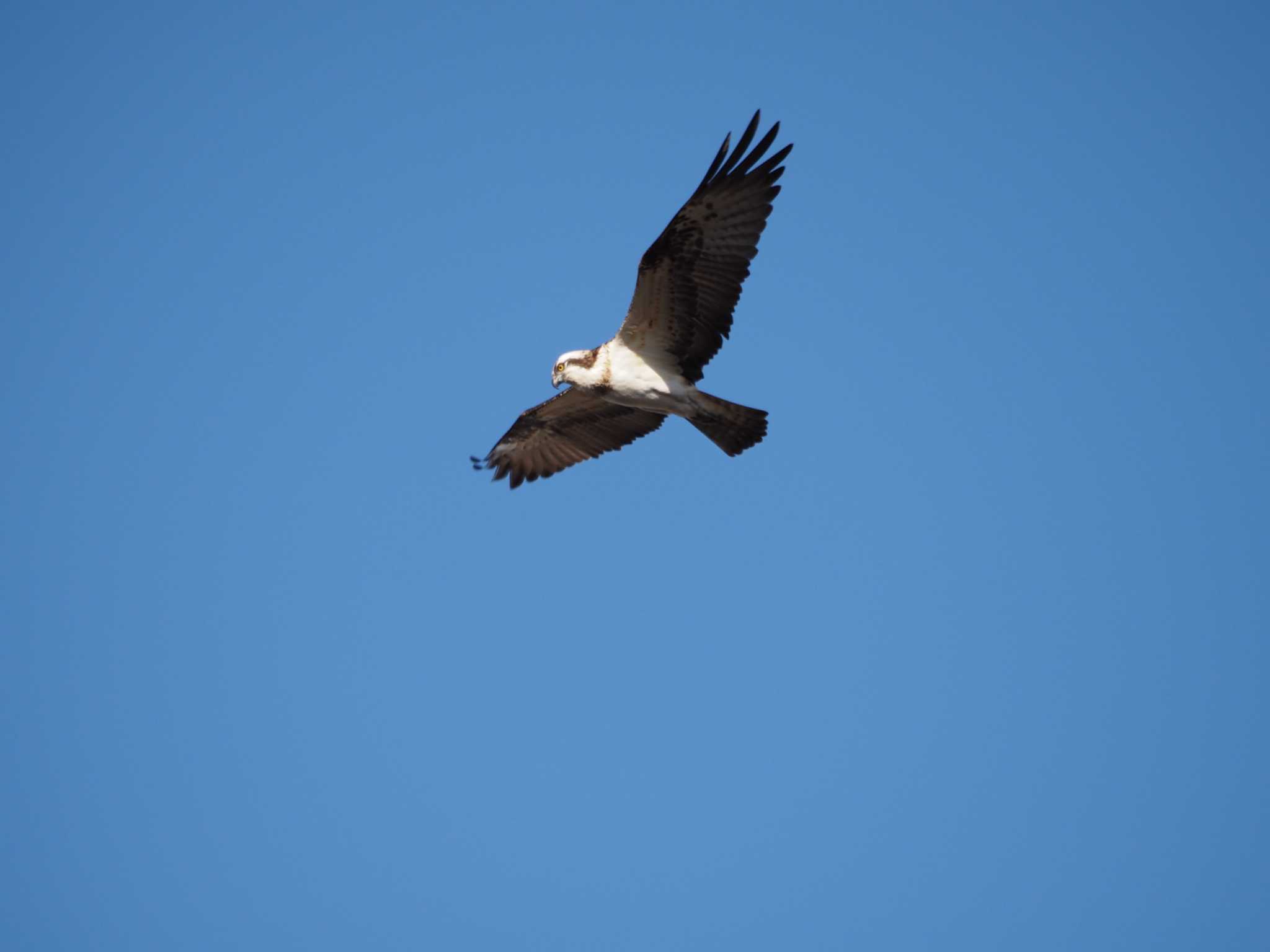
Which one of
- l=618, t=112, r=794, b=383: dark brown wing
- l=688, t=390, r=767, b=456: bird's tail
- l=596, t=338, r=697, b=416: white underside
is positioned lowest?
l=688, t=390, r=767, b=456: bird's tail

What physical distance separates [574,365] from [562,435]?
2.09 metres

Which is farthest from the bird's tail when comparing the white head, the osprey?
the white head

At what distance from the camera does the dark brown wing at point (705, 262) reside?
10.0 metres

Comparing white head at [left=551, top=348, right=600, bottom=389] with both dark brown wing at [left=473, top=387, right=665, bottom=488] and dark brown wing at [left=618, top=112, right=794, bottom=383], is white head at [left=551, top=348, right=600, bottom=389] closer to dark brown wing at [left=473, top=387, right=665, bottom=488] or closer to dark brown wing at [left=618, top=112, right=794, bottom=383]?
dark brown wing at [left=618, top=112, right=794, bottom=383]

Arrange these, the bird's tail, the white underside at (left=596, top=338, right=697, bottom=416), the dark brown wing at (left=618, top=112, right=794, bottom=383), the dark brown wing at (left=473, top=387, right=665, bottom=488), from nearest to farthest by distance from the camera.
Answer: the dark brown wing at (left=618, top=112, right=794, bottom=383) < the white underside at (left=596, top=338, right=697, bottom=416) < the bird's tail < the dark brown wing at (left=473, top=387, right=665, bottom=488)

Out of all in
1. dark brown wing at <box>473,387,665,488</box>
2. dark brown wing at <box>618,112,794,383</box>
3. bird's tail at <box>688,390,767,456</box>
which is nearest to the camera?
dark brown wing at <box>618,112,794,383</box>

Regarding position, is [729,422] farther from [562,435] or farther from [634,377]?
[562,435]

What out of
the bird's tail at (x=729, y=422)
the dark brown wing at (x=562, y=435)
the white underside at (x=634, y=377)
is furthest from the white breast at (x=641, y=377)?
the dark brown wing at (x=562, y=435)

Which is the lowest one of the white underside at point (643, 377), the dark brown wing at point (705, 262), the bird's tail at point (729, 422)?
the bird's tail at point (729, 422)

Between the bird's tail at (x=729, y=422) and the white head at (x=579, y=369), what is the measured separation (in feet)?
3.15

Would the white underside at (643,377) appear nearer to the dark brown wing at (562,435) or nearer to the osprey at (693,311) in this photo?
the osprey at (693,311)

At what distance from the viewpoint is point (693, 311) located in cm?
1062

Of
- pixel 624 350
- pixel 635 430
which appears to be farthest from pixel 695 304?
pixel 635 430

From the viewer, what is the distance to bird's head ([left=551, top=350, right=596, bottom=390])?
36.6 feet
